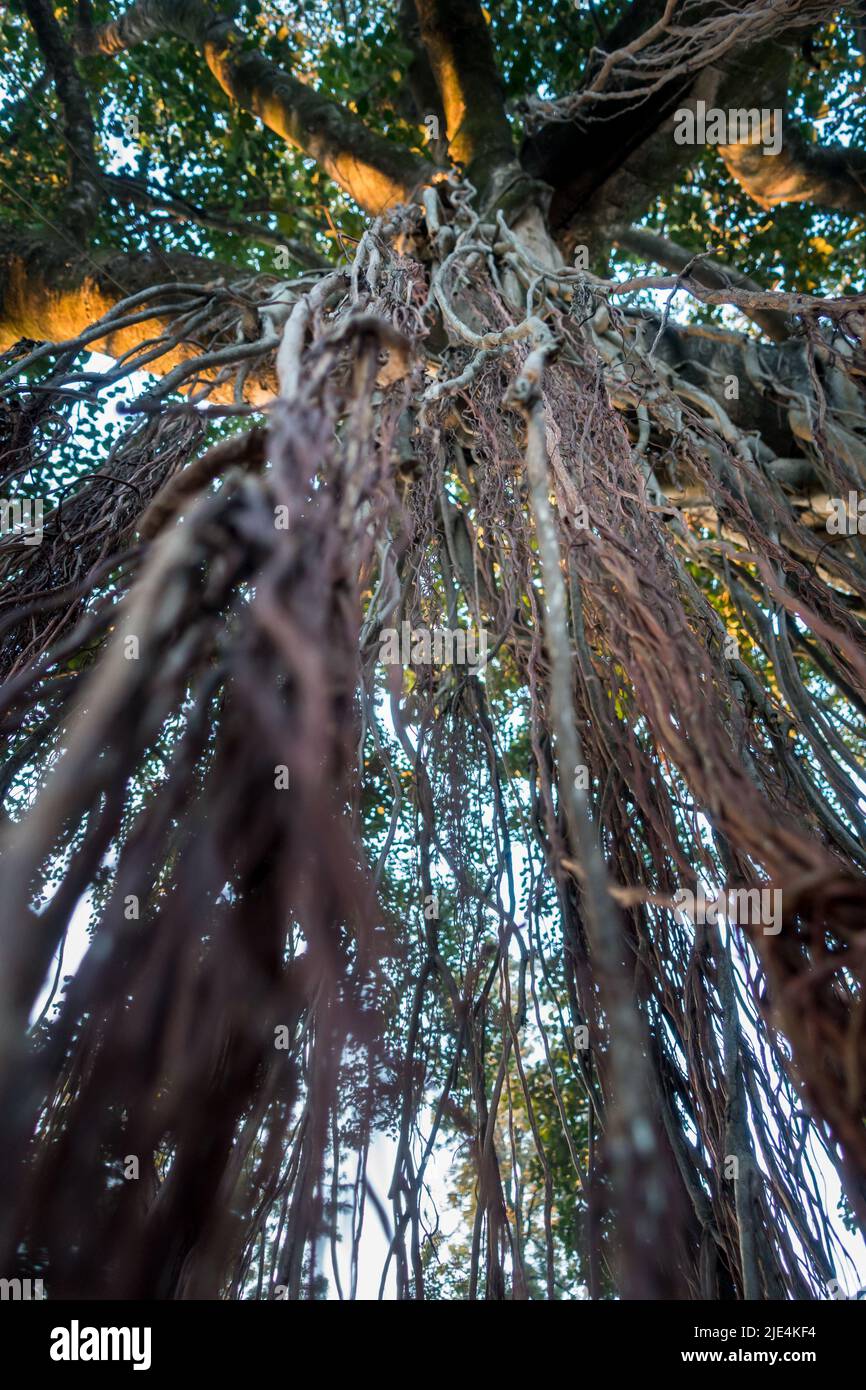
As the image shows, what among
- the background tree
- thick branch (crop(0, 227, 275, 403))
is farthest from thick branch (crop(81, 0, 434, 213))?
thick branch (crop(0, 227, 275, 403))

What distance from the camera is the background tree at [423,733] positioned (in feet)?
1.34

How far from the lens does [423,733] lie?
1.03m

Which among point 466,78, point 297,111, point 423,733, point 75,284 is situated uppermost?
point 466,78

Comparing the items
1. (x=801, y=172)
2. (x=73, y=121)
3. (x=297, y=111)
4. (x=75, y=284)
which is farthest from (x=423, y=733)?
(x=801, y=172)

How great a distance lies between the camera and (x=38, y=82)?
8.16 ft

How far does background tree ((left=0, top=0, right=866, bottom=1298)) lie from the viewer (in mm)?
410

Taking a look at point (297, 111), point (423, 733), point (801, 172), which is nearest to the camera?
point (423, 733)

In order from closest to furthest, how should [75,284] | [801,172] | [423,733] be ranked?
[423,733], [75,284], [801,172]

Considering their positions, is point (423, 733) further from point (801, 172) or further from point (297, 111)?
point (801, 172)

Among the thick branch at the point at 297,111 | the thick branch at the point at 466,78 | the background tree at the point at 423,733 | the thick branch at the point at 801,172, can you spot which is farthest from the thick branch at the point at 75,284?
the thick branch at the point at 801,172

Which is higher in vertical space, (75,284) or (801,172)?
(801,172)

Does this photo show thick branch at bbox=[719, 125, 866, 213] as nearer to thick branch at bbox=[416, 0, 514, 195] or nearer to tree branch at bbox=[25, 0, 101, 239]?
thick branch at bbox=[416, 0, 514, 195]

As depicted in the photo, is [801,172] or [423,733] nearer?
[423,733]

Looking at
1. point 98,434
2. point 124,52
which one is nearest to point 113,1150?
point 98,434
